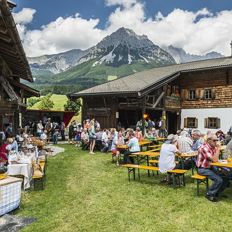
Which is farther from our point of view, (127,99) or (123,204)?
(127,99)

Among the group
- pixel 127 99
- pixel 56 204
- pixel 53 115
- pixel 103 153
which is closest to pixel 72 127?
pixel 127 99

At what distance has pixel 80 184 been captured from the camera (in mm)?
9109

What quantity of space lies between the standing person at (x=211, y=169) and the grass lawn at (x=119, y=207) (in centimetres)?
27

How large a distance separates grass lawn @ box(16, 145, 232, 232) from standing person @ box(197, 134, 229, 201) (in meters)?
0.27

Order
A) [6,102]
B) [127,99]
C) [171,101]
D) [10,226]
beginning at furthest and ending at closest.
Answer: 1. [171,101]
2. [127,99]
3. [6,102]
4. [10,226]

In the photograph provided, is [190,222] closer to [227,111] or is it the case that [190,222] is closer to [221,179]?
[221,179]

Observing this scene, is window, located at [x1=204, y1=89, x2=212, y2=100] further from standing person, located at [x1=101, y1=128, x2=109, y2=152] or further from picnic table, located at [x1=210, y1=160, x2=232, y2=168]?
picnic table, located at [x1=210, y1=160, x2=232, y2=168]

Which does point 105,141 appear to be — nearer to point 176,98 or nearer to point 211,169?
point 211,169

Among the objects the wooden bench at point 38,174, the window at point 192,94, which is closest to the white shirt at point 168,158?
the wooden bench at point 38,174

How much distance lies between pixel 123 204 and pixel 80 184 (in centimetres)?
232

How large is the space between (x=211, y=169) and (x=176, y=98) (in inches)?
730

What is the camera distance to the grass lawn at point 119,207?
228 inches

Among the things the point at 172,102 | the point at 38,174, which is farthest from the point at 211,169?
the point at 172,102

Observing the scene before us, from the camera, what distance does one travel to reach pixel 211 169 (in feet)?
25.3
